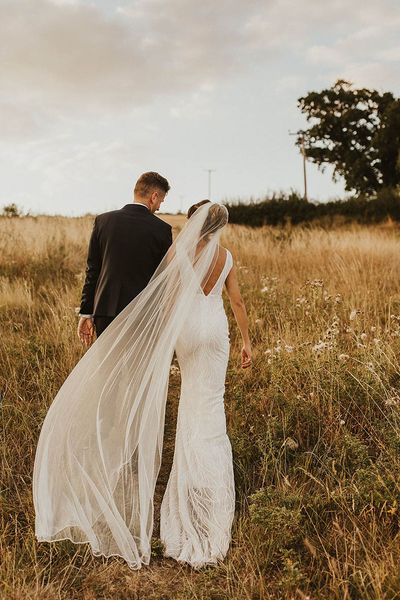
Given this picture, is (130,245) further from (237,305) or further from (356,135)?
(356,135)

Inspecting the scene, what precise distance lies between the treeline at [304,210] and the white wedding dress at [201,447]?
22.4 m

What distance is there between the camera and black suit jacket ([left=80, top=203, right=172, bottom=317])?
171 inches

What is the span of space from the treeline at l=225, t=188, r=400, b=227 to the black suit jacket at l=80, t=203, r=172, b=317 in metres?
21.9

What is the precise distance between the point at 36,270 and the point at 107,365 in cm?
615

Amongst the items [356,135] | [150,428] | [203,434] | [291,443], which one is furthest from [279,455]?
[356,135]

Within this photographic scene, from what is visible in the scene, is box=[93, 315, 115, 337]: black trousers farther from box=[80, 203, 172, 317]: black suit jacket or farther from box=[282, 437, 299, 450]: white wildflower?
box=[282, 437, 299, 450]: white wildflower

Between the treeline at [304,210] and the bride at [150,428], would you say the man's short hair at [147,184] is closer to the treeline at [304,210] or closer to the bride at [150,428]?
the bride at [150,428]

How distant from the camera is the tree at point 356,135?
35.5 meters

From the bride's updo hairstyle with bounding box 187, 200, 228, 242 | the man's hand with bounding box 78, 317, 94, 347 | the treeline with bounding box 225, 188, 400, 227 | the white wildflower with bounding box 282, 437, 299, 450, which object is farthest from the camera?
the treeline with bounding box 225, 188, 400, 227

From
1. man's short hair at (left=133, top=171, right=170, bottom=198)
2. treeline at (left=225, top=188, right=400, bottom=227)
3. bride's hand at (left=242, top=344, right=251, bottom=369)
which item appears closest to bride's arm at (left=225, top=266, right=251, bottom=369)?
bride's hand at (left=242, top=344, right=251, bottom=369)

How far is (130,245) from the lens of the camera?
4.32 metres

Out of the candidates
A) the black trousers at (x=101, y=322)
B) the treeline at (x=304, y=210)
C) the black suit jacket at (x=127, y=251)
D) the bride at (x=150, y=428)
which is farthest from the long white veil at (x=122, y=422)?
the treeline at (x=304, y=210)

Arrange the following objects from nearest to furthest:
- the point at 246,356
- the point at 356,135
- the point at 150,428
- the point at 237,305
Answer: the point at 150,428
the point at 237,305
the point at 246,356
the point at 356,135

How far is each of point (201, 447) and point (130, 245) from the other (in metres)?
1.65
